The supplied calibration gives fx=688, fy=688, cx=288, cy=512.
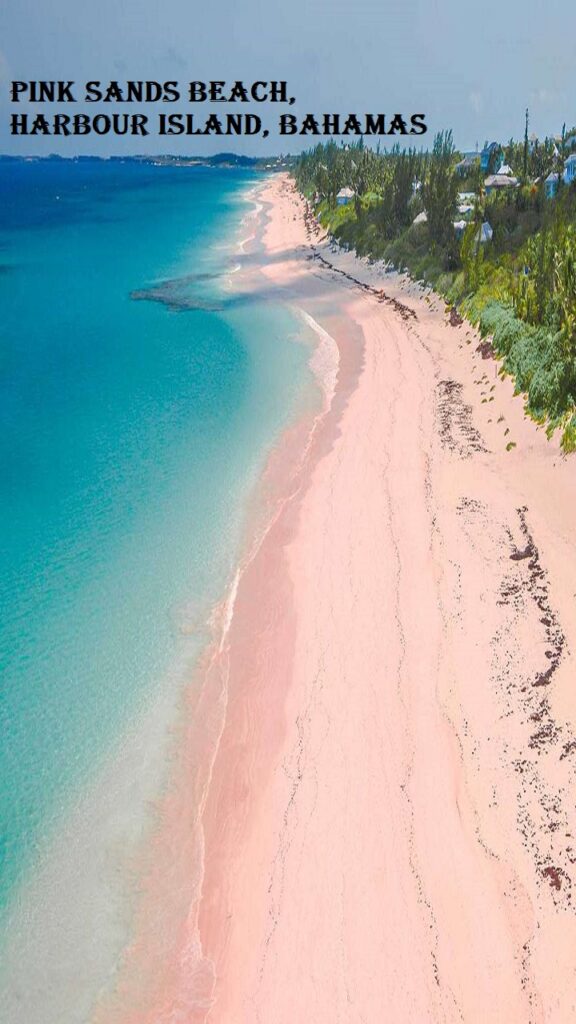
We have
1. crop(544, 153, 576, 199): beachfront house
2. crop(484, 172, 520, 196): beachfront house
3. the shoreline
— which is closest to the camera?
the shoreline

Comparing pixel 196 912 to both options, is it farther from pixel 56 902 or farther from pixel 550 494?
pixel 550 494

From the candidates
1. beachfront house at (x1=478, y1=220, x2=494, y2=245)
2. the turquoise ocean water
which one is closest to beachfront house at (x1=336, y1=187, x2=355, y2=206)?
the turquoise ocean water

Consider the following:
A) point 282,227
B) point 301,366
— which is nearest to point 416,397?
point 301,366

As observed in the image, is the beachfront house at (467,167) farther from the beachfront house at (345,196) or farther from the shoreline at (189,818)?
the shoreline at (189,818)

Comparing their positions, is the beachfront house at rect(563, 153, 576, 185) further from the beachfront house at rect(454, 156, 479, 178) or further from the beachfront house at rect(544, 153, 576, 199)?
the beachfront house at rect(454, 156, 479, 178)

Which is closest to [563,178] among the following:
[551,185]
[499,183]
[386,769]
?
[551,185]

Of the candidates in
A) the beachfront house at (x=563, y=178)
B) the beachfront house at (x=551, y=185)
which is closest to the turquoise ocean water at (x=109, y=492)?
the beachfront house at (x=551, y=185)
